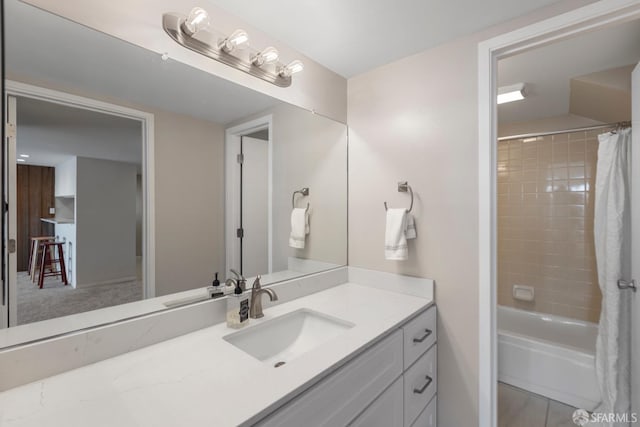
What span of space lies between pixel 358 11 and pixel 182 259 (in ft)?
4.54

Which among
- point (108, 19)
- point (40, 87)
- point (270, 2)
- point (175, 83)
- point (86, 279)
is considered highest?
point (270, 2)

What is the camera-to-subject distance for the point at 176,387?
0.75 metres

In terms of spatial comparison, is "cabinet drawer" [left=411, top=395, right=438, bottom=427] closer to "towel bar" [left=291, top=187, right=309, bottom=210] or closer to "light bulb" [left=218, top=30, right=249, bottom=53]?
"towel bar" [left=291, top=187, right=309, bottom=210]

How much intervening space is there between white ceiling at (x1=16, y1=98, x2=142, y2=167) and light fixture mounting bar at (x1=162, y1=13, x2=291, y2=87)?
0.39 metres

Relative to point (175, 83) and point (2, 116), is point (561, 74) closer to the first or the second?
point (175, 83)

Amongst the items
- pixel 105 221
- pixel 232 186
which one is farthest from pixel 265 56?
pixel 105 221

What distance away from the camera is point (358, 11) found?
127 centimetres

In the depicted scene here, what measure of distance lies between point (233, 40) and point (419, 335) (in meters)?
1.62

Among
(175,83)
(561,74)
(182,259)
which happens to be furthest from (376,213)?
(561,74)

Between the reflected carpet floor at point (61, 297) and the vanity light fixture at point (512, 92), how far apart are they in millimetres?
2599

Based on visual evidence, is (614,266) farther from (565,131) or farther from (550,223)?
(565,131)

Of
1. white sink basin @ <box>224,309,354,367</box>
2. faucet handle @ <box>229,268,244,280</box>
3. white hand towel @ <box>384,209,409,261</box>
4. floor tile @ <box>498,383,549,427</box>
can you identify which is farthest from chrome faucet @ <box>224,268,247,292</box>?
floor tile @ <box>498,383,549,427</box>

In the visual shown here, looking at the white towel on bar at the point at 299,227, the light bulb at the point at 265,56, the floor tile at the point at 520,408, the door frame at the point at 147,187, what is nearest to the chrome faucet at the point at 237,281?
the door frame at the point at 147,187

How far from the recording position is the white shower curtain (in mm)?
1601
